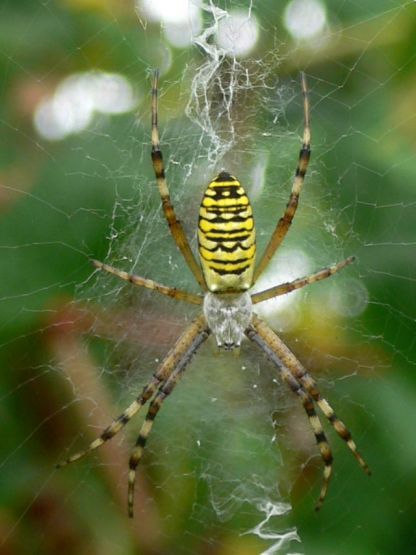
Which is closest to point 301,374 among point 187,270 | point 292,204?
point 187,270

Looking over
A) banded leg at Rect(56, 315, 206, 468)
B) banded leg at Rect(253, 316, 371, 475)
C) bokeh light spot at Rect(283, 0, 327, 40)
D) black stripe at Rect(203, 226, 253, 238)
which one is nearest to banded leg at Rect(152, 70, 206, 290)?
black stripe at Rect(203, 226, 253, 238)

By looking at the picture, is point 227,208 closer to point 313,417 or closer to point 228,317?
point 228,317

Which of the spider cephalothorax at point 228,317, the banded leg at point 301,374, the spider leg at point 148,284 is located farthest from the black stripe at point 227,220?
the banded leg at point 301,374

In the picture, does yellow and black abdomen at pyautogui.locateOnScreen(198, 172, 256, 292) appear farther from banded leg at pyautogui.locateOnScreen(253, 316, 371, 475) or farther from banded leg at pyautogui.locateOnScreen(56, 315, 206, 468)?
banded leg at pyautogui.locateOnScreen(253, 316, 371, 475)

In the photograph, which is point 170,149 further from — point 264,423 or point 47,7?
point 264,423

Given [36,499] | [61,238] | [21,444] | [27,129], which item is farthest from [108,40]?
[36,499]

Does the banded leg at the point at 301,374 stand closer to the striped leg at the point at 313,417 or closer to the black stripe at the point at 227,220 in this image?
the striped leg at the point at 313,417
